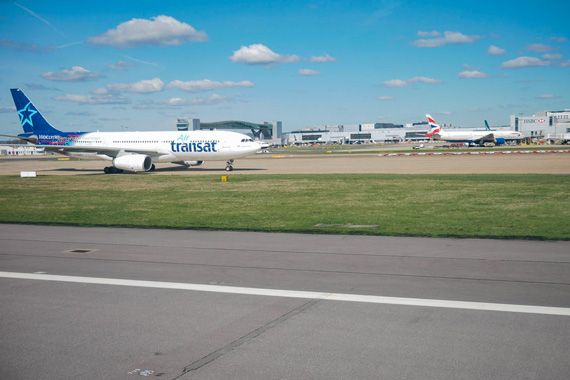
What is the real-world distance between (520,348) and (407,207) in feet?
43.2

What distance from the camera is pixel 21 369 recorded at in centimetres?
565

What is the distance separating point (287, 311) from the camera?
24.6ft

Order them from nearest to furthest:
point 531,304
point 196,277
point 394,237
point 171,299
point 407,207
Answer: point 531,304, point 171,299, point 196,277, point 394,237, point 407,207

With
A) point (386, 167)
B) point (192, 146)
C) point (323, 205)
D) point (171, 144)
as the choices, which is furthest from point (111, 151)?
point (323, 205)

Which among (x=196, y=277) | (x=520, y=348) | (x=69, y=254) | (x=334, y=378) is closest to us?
(x=334, y=378)

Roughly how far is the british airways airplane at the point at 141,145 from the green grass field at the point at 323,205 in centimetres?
1099

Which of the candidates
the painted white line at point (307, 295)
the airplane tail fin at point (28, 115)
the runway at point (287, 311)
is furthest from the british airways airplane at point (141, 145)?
the painted white line at point (307, 295)

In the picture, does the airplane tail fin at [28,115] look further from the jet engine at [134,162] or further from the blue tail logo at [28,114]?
the jet engine at [134,162]

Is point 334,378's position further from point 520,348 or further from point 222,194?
point 222,194

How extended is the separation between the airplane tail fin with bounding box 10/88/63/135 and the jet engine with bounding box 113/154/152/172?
37.7 ft

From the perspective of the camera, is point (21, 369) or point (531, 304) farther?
point (531, 304)

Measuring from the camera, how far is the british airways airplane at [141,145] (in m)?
42.4

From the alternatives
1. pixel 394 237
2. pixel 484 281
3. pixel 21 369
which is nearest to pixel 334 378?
pixel 21 369

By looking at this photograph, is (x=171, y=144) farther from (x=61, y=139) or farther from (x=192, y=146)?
(x=61, y=139)
